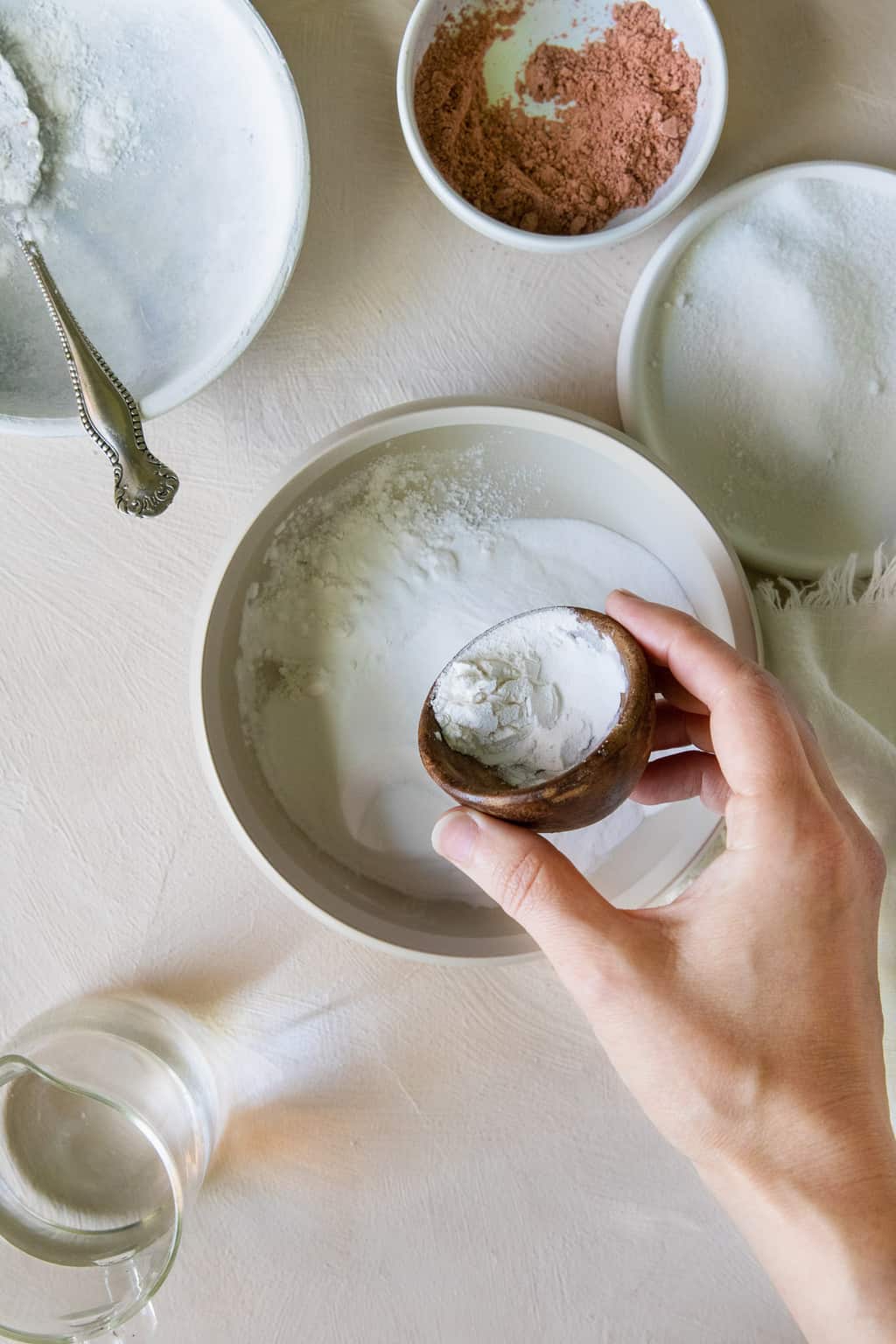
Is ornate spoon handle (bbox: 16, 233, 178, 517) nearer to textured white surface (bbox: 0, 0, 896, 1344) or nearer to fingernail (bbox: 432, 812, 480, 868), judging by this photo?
textured white surface (bbox: 0, 0, 896, 1344)

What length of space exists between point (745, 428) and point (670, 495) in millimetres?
110

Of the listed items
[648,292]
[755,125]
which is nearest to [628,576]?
[648,292]

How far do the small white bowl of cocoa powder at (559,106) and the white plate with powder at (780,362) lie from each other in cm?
5

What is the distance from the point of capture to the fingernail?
1.52ft

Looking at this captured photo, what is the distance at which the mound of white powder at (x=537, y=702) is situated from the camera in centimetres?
47

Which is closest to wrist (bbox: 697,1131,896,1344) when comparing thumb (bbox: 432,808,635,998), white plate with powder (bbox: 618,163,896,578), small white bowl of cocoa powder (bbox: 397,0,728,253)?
thumb (bbox: 432,808,635,998)

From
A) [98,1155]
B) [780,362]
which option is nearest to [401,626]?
[780,362]

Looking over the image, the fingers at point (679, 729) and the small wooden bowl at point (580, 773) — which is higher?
the small wooden bowl at point (580, 773)

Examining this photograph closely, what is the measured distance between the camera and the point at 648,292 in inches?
24.4

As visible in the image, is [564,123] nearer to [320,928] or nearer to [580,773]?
[580,773]

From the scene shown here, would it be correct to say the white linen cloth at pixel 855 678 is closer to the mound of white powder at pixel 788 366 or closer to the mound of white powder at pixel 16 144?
the mound of white powder at pixel 788 366

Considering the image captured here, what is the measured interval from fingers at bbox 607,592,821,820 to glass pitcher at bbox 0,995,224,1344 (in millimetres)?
403

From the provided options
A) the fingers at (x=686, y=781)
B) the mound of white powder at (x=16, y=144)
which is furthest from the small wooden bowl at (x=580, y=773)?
the mound of white powder at (x=16, y=144)

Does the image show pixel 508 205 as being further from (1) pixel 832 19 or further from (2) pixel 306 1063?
(2) pixel 306 1063
